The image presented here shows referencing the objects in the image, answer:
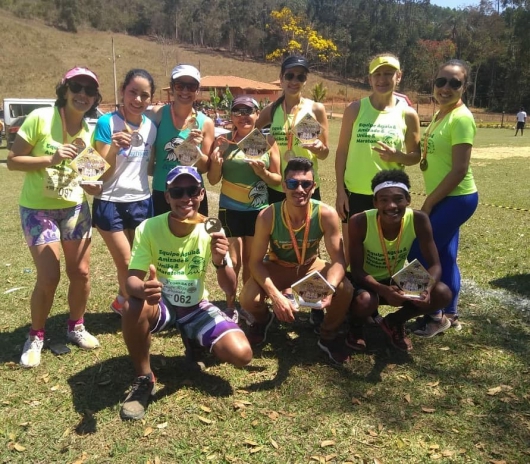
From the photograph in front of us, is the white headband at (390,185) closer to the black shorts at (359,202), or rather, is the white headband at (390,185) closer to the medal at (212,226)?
the black shorts at (359,202)

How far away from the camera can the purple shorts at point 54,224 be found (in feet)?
12.1

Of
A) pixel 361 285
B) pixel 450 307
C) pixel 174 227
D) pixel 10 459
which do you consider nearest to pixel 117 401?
pixel 10 459

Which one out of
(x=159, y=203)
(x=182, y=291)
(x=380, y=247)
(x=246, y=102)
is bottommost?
(x=182, y=291)

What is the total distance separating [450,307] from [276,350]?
1.65 metres

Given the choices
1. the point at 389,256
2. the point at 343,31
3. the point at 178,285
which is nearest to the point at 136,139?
the point at 178,285

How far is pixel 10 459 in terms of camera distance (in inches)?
111

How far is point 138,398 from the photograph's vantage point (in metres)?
3.26

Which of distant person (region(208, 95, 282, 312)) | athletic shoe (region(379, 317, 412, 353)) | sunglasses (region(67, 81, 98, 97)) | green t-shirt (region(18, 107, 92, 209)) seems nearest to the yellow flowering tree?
distant person (region(208, 95, 282, 312))

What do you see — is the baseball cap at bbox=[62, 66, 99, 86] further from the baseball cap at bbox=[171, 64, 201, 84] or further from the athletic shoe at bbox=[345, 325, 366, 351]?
the athletic shoe at bbox=[345, 325, 366, 351]

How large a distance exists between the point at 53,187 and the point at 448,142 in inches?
123

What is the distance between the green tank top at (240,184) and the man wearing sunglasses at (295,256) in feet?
1.70

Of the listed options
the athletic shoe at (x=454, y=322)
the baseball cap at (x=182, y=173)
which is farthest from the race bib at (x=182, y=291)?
the athletic shoe at (x=454, y=322)

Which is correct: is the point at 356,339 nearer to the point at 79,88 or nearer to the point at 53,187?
the point at 53,187

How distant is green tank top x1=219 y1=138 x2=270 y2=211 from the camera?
13.8 ft
